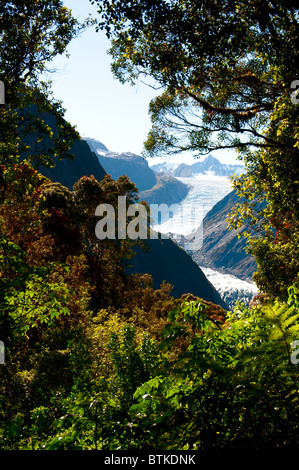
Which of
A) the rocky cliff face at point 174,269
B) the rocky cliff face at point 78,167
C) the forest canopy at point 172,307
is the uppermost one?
the rocky cliff face at point 78,167

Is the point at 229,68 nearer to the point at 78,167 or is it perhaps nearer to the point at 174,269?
the point at 174,269

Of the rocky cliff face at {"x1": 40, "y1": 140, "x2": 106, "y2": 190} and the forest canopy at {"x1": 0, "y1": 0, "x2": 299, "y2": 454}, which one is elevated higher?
the rocky cliff face at {"x1": 40, "y1": 140, "x2": 106, "y2": 190}

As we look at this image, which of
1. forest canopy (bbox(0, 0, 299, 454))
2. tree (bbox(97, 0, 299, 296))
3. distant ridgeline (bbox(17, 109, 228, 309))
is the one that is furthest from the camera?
distant ridgeline (bbox(17, 109, 228, 309))

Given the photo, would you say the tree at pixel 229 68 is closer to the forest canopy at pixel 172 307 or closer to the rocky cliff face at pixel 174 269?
the forest canopy at pixel 172 307

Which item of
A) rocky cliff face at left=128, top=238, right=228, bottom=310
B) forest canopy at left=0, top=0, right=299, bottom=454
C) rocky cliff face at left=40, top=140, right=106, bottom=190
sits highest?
rocky cliff face at left=40, top=140, right=106, bottom=190

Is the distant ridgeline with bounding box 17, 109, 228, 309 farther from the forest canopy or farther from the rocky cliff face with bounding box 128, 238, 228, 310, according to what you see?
the forest canopy

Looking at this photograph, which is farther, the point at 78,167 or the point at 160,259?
the point at 78,167

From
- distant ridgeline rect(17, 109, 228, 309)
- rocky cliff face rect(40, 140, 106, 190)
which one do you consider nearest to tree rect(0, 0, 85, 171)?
distant ridgeline rect(17, 109, 228, 309)

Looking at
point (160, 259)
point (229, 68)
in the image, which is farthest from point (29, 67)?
point (160, 259)

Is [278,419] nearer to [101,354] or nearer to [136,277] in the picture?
[101,354]

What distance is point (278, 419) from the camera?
219 cm

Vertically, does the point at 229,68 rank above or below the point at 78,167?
below

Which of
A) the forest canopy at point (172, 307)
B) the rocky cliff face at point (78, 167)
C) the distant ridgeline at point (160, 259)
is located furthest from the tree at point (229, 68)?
the rocky cliff face at point (78, 167)

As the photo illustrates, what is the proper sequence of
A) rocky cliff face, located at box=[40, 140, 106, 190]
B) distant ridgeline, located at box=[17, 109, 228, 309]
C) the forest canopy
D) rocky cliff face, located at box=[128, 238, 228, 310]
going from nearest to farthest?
the forest canopy < distant ridgeline, located at box=[17, 109, 228, 309] < rocky cliff face, located at box=[128, 238, 228, 310] < rocky cliff face, located at box=[40, 140, 106, 190]
